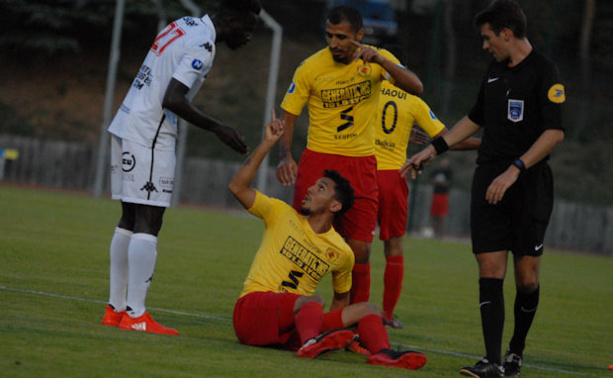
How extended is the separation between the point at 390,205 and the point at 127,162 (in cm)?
345

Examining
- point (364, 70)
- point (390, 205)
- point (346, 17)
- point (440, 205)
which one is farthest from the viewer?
point (440, 205)

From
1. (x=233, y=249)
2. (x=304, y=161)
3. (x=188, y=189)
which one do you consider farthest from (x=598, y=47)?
(x=304, y=161)

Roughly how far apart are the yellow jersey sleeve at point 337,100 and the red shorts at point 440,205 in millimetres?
17949

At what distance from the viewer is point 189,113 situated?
21.2ft

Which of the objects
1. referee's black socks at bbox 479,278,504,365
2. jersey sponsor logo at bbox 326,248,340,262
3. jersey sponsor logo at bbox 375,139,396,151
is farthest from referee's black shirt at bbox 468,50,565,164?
jersey sponsor logo at bbox 375,139,396,151

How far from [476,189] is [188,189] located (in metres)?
26.5

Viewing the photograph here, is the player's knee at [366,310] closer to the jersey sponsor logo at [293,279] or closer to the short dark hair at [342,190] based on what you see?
the jersey sponsor logo at [293,279]

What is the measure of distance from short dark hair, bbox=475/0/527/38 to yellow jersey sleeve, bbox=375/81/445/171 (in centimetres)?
314

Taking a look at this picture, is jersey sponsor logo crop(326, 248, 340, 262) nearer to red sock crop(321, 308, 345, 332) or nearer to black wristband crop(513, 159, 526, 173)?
red sock crop(321, 308, 345, 332)

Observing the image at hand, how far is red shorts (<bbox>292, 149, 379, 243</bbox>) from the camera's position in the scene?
25.3 ft

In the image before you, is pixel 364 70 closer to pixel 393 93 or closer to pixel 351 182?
pixel 351 182

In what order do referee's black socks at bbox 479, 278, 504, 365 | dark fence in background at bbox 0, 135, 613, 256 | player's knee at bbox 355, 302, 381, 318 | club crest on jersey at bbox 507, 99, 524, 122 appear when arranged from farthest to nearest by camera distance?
dark fence in background at bbox 0, 135, 613, 256 → club crest on jersey at bbox 507, 99, 524, 122 → referee's black socks at bbox 479, 278, 504, 365 → player's knee at bbox 355, 302, 381, 318

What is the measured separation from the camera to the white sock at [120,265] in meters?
6.79

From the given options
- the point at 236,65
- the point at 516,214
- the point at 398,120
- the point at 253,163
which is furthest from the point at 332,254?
the point at 236,65
